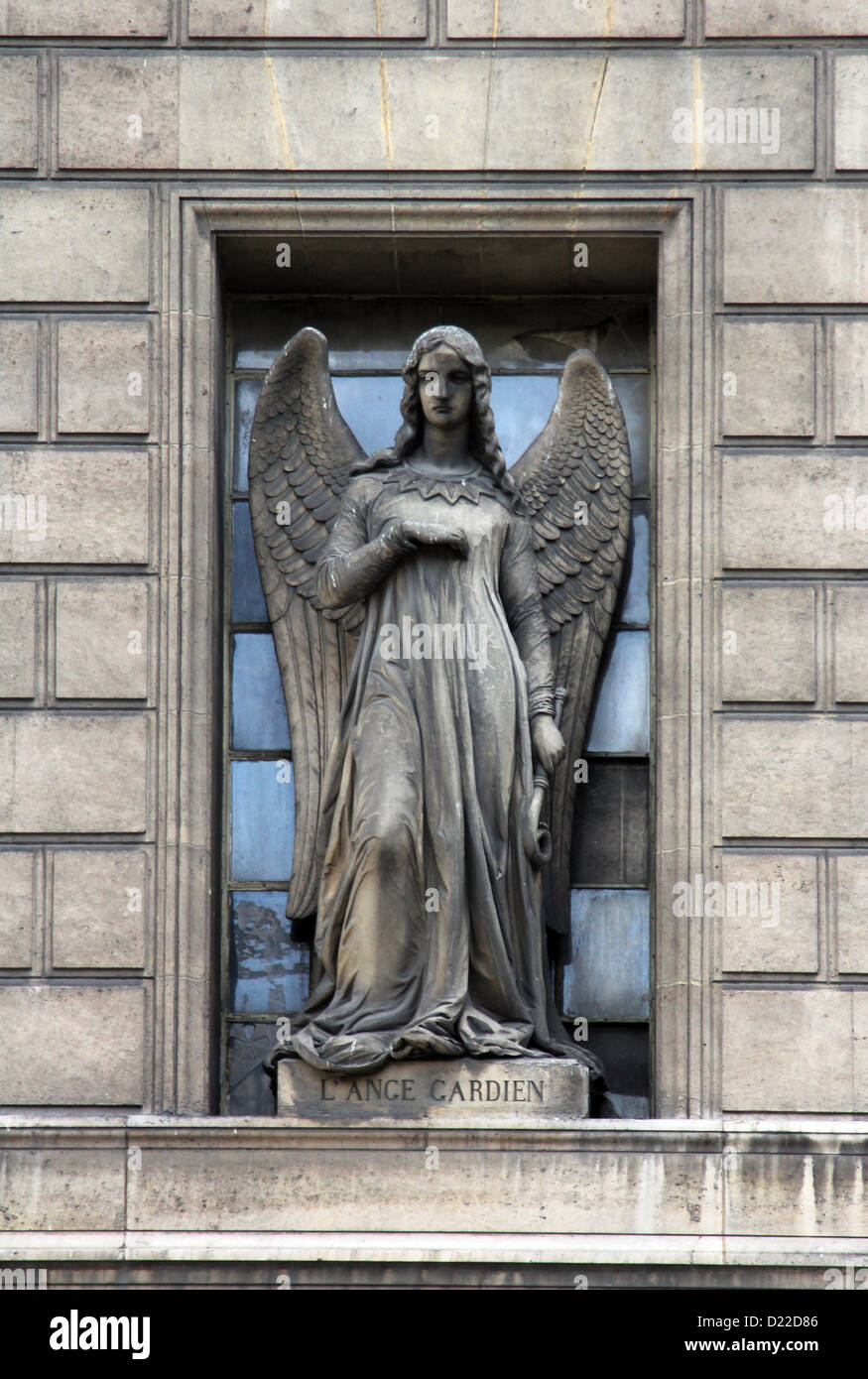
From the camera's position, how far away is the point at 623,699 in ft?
49.2

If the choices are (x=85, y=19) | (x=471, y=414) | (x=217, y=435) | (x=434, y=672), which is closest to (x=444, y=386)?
(x=471, y=414)

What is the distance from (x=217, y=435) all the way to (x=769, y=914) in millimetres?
4135

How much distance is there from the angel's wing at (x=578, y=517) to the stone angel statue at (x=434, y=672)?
0.01 metres

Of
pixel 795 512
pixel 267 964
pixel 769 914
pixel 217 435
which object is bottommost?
pixel 267 964

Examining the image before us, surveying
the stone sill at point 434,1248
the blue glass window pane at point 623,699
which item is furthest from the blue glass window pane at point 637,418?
the stone sill at point 434,1248

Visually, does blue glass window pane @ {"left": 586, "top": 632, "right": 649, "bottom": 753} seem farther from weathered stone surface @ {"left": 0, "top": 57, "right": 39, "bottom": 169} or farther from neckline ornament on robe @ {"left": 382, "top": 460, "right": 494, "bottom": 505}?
weathered stone surface @ {"left": 0, "top": 57, "right": 39, "bottom": 169}

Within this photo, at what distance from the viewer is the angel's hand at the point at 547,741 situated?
46.3 feet

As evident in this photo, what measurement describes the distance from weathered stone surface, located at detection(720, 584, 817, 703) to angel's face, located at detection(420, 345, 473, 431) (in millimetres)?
1798

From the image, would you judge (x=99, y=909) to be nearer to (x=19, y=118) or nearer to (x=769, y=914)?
(x=769, y=914)

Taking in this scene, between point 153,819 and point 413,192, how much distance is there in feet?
12.6

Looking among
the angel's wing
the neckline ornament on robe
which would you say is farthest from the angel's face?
the angel's wing

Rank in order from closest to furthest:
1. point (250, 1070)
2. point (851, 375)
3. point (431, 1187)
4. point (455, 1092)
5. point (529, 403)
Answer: point (431, 1187) < point (455, 1092) < point (851, 375) < point (250, 1070) < point (529, 403)

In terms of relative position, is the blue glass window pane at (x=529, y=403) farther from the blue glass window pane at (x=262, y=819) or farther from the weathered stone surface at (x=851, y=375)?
the blue glass window pane at (x=262, y=819)
